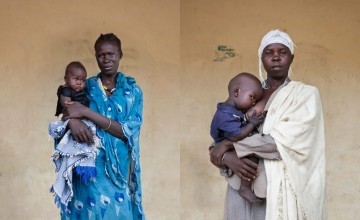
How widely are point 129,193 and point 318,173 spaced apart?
129cm

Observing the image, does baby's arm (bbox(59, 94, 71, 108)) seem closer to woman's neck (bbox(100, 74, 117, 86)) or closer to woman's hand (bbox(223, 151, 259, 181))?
woman's neck (bbox(100, 74, 117, 86))

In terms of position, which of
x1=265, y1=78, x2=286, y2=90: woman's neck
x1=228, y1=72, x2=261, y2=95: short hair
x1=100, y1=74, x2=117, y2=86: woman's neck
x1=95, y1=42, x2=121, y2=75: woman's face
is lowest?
Result: x1=100, y1=74, x2=117, y2=86: woman's neck

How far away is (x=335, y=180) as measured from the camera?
604 centimetres

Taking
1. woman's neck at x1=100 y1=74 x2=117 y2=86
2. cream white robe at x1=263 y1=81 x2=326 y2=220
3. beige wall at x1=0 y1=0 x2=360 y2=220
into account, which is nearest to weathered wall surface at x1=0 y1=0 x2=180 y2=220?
beige wall at x1=0 y1=0 x2=360 y2=220

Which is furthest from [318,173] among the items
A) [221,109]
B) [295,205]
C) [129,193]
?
[129,193]

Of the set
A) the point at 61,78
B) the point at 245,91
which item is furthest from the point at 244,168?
the point at 61,78

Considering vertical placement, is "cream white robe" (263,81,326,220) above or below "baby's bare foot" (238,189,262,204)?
above

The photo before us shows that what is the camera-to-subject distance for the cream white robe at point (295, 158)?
338cm

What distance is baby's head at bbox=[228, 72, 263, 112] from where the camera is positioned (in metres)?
3.49

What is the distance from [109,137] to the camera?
13.6ft

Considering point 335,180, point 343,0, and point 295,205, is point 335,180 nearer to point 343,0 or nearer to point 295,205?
point 343,0

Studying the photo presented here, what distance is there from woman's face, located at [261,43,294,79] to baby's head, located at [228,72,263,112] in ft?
0.39

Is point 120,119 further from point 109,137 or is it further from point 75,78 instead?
point 75,78

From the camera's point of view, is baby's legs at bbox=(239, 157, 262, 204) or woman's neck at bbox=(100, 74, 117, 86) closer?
baby's legs at bbox=(239, 157, 262, 204)
